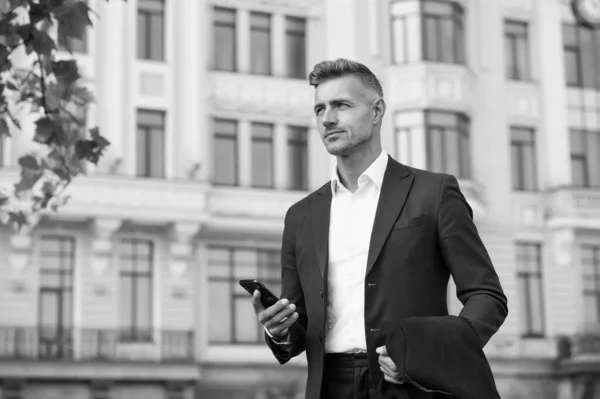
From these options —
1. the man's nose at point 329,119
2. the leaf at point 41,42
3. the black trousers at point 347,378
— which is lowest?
the black trousers at point 347,378

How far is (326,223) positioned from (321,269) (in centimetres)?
19

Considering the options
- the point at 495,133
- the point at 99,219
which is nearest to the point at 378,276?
the point at 99,219

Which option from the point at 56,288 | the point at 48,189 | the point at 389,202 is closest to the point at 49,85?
the point at 48,189

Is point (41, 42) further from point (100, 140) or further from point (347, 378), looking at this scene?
point (347, 378)

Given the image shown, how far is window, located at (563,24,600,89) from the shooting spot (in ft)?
98.7

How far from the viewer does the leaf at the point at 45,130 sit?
922cm

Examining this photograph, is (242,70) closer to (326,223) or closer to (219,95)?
(219,95)

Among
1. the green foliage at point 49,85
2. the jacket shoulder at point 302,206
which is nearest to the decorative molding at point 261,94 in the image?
the green foliage at point 49,85

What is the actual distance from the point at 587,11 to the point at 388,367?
91.4 feet

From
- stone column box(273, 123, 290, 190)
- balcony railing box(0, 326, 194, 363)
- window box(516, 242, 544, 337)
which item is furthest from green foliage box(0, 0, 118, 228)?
window box(516, 242, 544, 337)

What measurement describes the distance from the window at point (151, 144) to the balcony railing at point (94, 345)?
3609mm

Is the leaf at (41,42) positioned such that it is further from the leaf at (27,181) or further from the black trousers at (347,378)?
the black trousers at (347,378)

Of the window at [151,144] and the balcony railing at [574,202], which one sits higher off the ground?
the window at [151,144]

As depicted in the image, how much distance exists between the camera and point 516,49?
29.9 m
